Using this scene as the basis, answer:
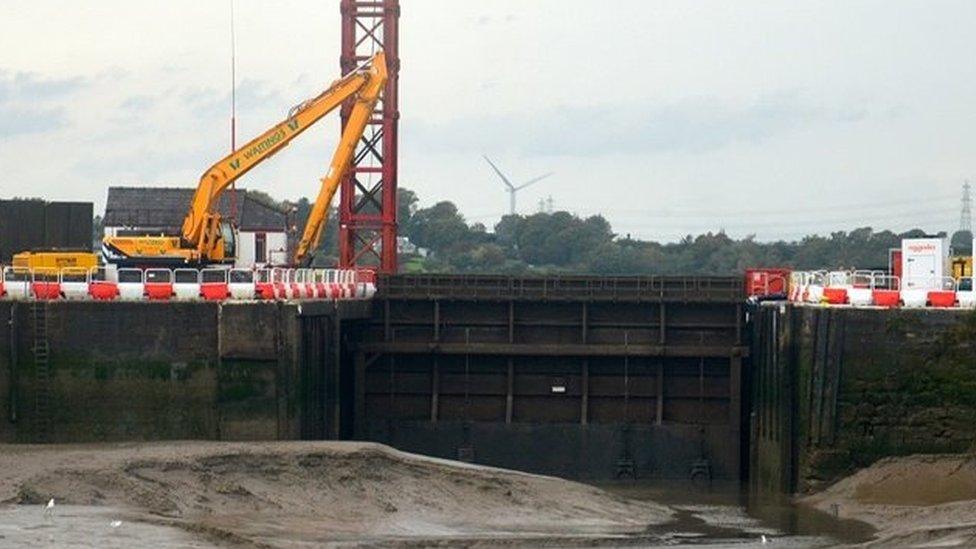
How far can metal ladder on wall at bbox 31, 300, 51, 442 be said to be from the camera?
174 ft

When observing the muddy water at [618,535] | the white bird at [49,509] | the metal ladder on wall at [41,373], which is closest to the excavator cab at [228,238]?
the muddy water at [618,535]

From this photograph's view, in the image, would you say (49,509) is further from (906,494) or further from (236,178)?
(236,178)

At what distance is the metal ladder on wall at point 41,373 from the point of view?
52.9 metres

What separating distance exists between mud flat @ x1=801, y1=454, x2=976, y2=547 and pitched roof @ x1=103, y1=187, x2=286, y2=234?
36.7m

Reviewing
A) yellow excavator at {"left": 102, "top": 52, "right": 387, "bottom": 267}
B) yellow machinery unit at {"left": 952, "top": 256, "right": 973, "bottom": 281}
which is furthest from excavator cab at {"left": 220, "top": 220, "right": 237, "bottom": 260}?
yellow machinery unit at {"left": 952, "top": 256, "right": 973, "bottom": 281}

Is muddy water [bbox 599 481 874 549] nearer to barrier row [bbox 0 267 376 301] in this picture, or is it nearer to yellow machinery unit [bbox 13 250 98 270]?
barrier row [bbox 0 267 376 301]

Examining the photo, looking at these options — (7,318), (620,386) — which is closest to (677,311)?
(620,386)

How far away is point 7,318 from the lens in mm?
53312

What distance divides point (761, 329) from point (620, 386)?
4.85m

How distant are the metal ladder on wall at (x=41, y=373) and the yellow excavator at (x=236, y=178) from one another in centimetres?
1238

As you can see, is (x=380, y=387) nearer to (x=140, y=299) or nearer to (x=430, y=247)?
(x=140, y=299)

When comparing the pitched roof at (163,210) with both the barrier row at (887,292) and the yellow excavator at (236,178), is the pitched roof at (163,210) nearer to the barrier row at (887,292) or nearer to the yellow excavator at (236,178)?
the yellow excavator at (236,178)

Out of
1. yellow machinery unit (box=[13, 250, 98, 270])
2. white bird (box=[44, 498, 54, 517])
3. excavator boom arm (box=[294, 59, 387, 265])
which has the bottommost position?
white bird (box=[44, 498, 54, 517])

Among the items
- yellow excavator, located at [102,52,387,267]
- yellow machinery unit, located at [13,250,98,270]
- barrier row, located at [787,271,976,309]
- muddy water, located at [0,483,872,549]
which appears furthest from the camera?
yellow excavator, located at [102,52,387,267]
